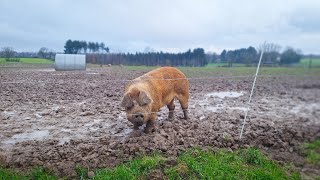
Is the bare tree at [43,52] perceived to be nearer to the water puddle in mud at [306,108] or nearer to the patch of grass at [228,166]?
the patch of grass at [228,166]

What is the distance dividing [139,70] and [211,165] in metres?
2.85

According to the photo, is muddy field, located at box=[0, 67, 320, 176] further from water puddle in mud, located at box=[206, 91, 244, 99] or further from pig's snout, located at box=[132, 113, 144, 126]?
water puddle in mud, located at box=[206, 91, 244, 99]

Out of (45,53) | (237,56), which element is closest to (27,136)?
(45,53)

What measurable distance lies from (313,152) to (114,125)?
371 cm

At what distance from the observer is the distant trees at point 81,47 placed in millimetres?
5166

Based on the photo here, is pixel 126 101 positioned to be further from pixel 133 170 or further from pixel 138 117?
pixel 133 170

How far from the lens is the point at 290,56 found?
3871 mm

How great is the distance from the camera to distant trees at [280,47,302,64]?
147 inches

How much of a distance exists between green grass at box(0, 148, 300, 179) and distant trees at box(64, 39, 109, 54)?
6.36 feet

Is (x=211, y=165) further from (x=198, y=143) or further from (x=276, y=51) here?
(x=276, y=51)

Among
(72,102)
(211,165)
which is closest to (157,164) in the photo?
(211,165)

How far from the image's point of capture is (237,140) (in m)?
5.36

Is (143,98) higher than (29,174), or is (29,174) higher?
(143,98)

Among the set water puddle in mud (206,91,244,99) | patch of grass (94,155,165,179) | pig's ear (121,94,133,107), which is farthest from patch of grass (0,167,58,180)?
water puddle in mud (206,91,244,99)
